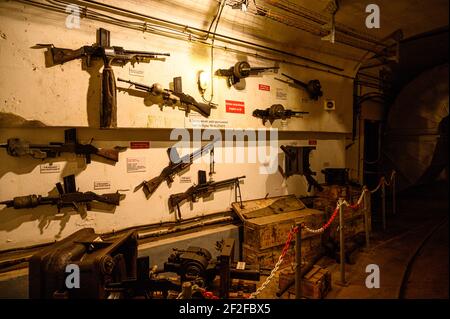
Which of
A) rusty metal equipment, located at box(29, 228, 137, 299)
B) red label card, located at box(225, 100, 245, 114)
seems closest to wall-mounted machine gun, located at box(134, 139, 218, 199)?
red label card, located at box(225, 100, 245, 114)

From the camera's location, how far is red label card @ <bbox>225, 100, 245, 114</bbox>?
4.25 m

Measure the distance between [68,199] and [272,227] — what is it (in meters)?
2.49

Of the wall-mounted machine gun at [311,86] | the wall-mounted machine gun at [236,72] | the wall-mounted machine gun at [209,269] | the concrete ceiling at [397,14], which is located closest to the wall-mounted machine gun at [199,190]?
the wall-mounted machine gun at [209,269]

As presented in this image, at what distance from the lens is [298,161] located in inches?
205

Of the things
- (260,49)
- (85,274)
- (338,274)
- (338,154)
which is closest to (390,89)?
(338,154)

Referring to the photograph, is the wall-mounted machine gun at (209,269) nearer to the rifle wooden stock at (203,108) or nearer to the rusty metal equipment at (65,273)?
the rusty metal equipment at (65,273)

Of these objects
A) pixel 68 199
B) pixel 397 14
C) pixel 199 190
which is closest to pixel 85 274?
pixel 68 199

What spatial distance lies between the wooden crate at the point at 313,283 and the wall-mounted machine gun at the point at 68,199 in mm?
2165

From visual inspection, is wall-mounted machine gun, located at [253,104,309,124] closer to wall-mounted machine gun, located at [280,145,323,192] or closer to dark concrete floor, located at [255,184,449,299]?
wall-mounted machine gun, located at [280,145,323,192]

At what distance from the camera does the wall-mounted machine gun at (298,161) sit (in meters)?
5.12

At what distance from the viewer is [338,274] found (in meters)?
3.99

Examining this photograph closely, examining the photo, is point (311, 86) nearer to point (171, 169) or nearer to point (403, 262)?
point (171, 169)

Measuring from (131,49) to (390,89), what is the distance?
7870mm

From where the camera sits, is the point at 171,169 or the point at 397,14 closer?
the point at 171,169
